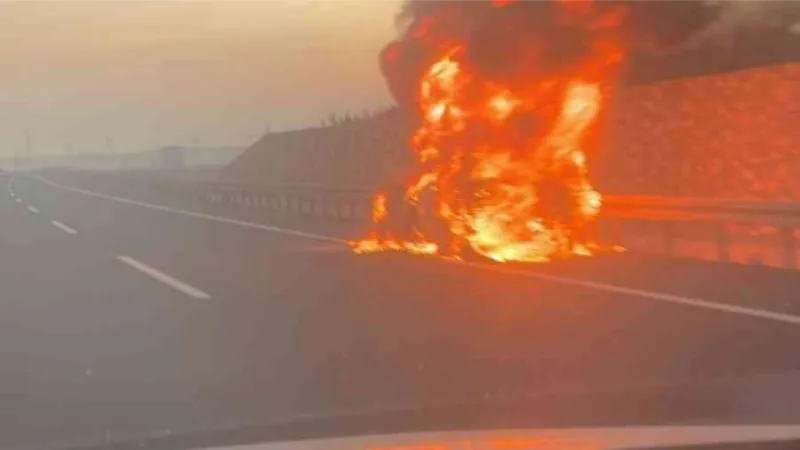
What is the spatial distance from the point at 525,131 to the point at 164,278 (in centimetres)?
556

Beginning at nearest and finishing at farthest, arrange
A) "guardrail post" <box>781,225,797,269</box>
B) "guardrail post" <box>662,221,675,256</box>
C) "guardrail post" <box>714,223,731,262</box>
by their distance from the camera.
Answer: "guardrail post" <box>781,225,797,269</box> < "guardrail post" <box>714,223,731,262</box> < "guardrail post" <box>662,221,675,256</box>

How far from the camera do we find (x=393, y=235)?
70.9 ft

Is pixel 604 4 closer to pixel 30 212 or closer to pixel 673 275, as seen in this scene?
pixel 673 275

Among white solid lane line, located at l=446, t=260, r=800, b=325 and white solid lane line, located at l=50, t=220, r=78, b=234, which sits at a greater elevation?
white solid lane line, located at l=446, t=260, r=800, b=325

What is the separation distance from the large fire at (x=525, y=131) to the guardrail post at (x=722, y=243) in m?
1.80

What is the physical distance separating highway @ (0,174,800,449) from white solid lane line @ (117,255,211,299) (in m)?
0.11

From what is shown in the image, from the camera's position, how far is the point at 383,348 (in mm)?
10805

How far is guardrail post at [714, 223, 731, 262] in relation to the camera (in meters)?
18.5

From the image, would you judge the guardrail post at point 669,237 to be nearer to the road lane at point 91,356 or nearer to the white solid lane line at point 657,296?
the white solid lane line at point 657,296

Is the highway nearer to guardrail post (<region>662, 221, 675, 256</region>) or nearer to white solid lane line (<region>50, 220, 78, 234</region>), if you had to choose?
guardrail post (<region>662, 221, 675, 256</region>)

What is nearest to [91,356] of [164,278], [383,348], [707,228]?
[383,348]

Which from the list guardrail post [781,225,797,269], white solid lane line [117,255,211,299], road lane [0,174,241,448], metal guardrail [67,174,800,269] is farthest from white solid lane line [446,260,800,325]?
road lane [0,174,241,448]

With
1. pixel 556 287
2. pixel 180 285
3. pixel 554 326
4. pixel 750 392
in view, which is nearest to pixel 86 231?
pixel 180 285

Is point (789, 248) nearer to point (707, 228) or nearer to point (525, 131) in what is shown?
point (707, 228)
